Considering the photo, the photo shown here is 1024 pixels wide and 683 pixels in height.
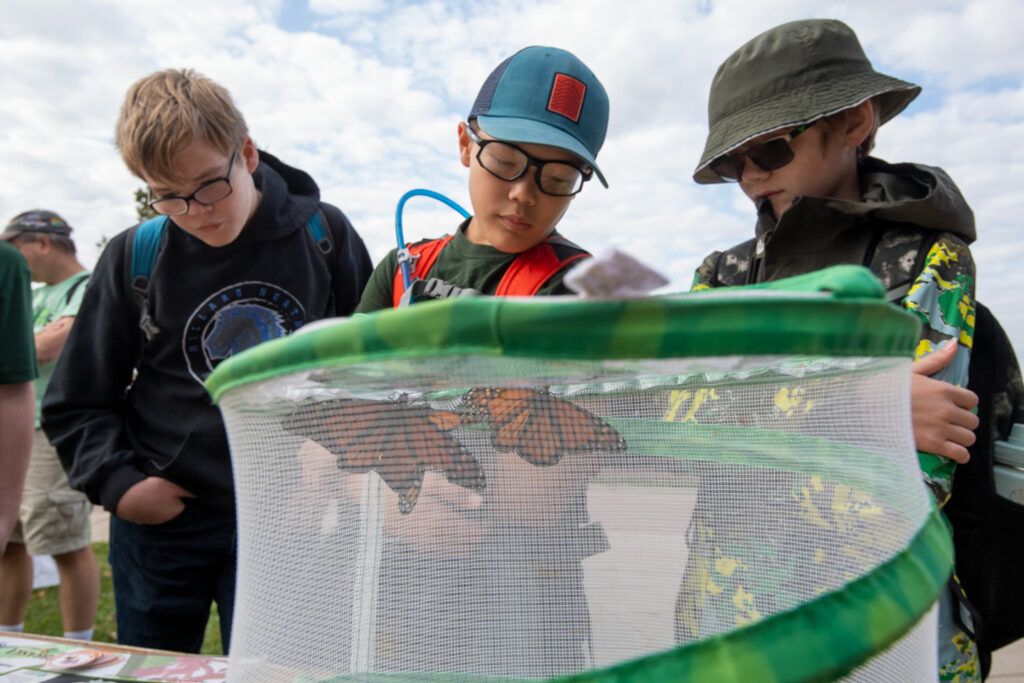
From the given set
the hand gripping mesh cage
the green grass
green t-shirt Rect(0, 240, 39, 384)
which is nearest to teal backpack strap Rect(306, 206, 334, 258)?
green t-shirt Rect(0, 240, 39, 384)

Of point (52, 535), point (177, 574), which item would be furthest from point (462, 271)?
point (52, 535)

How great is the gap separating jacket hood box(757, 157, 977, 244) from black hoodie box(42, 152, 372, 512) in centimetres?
Answer: 137

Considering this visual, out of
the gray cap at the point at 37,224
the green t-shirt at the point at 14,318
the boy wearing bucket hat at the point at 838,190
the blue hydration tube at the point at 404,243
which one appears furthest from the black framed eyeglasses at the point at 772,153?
the gray cap at the point at 37,224

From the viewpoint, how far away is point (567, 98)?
1.43 meters

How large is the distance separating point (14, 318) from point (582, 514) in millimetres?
1996

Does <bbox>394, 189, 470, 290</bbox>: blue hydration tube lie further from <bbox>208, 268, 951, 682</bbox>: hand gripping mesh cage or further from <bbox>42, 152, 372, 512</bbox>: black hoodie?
<bbox>208, 268, 951, 682</bbox>: hand gripping mesh cage

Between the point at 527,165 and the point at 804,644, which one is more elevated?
the point at 527,165

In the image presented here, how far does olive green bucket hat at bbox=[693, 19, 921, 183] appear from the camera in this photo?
1407 millimetres

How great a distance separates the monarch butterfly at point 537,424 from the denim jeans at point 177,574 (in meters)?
1.65

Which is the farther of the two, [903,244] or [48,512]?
[48,512]

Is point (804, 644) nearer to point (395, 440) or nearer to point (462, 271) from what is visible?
point (395, 440)

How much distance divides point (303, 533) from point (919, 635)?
0.60m

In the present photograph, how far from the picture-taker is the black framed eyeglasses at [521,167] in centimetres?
140

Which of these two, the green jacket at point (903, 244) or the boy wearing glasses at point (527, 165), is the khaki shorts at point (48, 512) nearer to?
the boy wearing glasses at point (527, 165)
